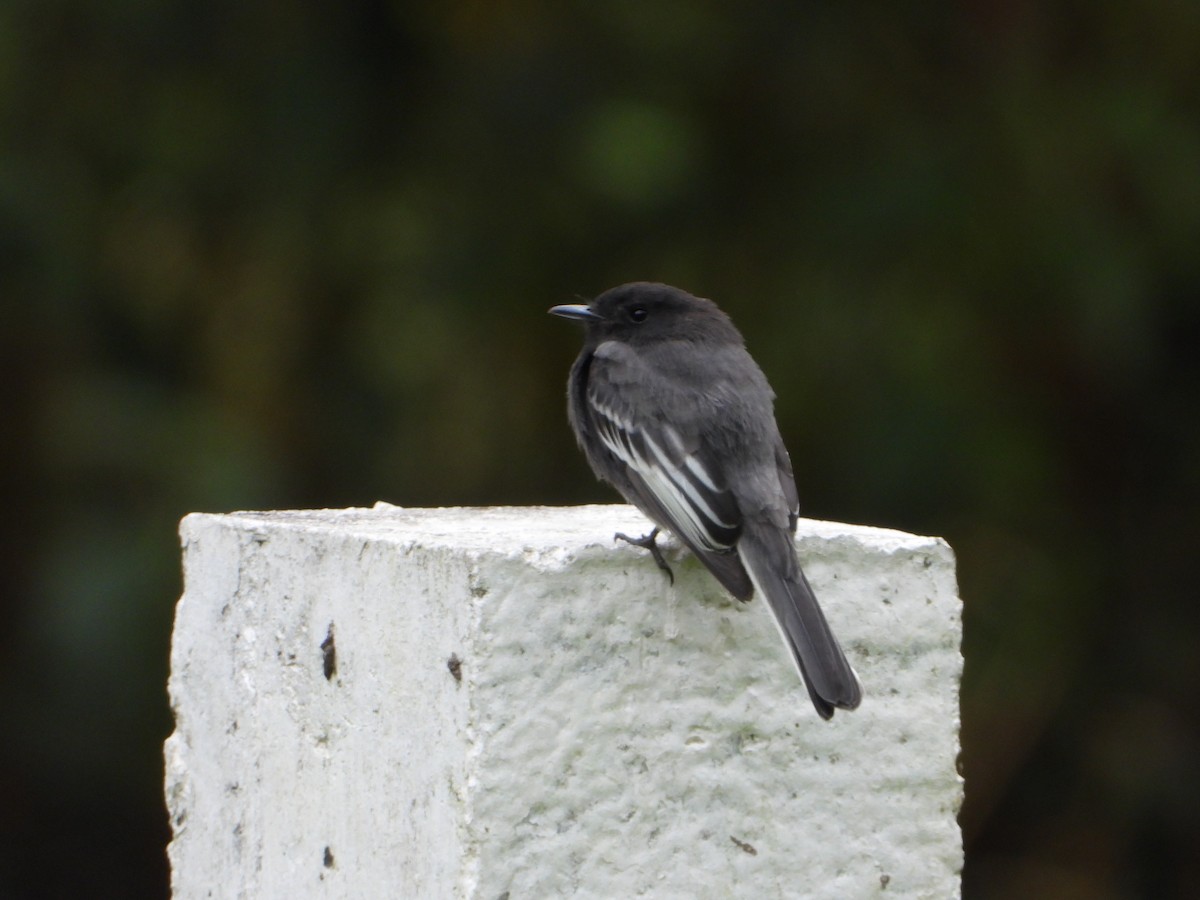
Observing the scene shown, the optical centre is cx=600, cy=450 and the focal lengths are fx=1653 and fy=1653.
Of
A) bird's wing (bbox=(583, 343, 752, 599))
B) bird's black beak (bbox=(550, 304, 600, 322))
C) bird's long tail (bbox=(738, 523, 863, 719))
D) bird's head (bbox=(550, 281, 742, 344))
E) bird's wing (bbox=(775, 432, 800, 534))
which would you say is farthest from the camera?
bird's black beak (bbox=(550, 304, 600, 322))

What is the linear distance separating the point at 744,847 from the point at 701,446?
87 centimetres

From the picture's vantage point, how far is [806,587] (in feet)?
7.88

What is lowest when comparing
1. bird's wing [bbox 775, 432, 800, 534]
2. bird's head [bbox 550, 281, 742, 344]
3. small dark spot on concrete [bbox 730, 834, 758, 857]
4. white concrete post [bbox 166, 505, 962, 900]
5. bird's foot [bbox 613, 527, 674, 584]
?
small dark spot on concrete [bbox 730, 834, 758, 857]

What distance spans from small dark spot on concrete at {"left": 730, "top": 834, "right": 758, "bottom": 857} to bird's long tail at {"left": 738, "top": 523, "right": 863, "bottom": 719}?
22cm

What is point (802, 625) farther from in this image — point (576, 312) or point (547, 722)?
point (576, 312)

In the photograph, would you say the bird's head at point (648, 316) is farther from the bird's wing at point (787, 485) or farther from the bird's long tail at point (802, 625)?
the bird's long tail at point (802, 625)

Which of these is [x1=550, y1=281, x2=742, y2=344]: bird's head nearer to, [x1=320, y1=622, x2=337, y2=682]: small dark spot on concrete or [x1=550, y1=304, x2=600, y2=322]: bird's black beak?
[x1=550, y1=304, x2=600, y2=322]: bird's black beak

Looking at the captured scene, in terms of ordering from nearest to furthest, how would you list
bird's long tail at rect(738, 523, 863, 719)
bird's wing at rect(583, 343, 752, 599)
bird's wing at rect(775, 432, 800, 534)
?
bird's long tail at rect(738, 523, 863, 719) < bird's wing at rect(583, 343, 752, 599) < bird's wing at rect(775, 432, 800, 534)

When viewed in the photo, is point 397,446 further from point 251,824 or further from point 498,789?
point 498,789

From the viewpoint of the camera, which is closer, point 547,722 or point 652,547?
point 547,722

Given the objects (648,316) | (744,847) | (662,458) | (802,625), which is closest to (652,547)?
(802,625)

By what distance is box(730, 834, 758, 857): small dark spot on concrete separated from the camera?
230cm

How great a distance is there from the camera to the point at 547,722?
2.14 meters

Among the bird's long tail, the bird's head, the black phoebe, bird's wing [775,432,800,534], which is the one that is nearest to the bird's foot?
the black phoebe
